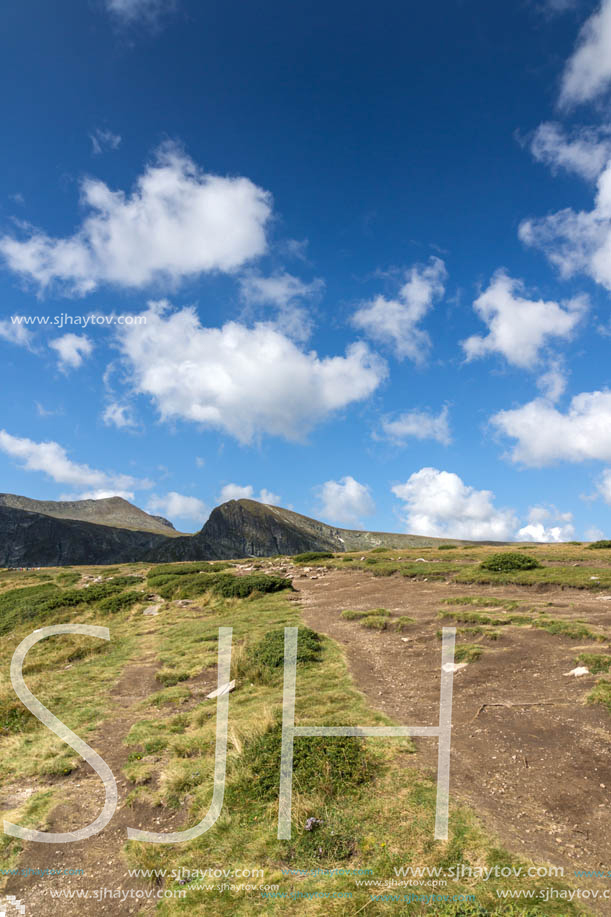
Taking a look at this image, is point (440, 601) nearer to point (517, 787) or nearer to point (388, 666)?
point (388, 666)

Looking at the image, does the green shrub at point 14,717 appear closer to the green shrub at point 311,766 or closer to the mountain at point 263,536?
the green shrub at point 311,766

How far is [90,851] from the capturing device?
662cm

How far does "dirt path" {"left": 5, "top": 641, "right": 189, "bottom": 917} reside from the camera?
5578 millimetres

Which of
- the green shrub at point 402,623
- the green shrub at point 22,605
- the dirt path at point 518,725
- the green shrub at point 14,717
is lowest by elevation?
the green shrub at point 22,605

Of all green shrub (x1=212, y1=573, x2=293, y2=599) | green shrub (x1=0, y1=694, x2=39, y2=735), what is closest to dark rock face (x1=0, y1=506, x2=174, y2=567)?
green shrub (x1=212, y1=573, x2=293, y2=599)

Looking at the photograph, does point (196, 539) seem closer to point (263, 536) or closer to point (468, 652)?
point (263, 536)

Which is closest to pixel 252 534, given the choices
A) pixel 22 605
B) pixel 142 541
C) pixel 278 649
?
pixel 142 541

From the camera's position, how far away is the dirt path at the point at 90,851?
18.3 ft

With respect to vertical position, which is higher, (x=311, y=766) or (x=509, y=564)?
(x=509, y=564)

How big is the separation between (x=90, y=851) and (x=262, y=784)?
2.61 m

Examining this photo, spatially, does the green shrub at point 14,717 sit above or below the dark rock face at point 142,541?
above

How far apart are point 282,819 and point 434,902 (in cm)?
240

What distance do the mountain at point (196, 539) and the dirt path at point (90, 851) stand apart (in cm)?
8732

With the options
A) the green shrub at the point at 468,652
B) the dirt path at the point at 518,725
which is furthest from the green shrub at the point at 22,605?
the green shrub at the point at 468,652
